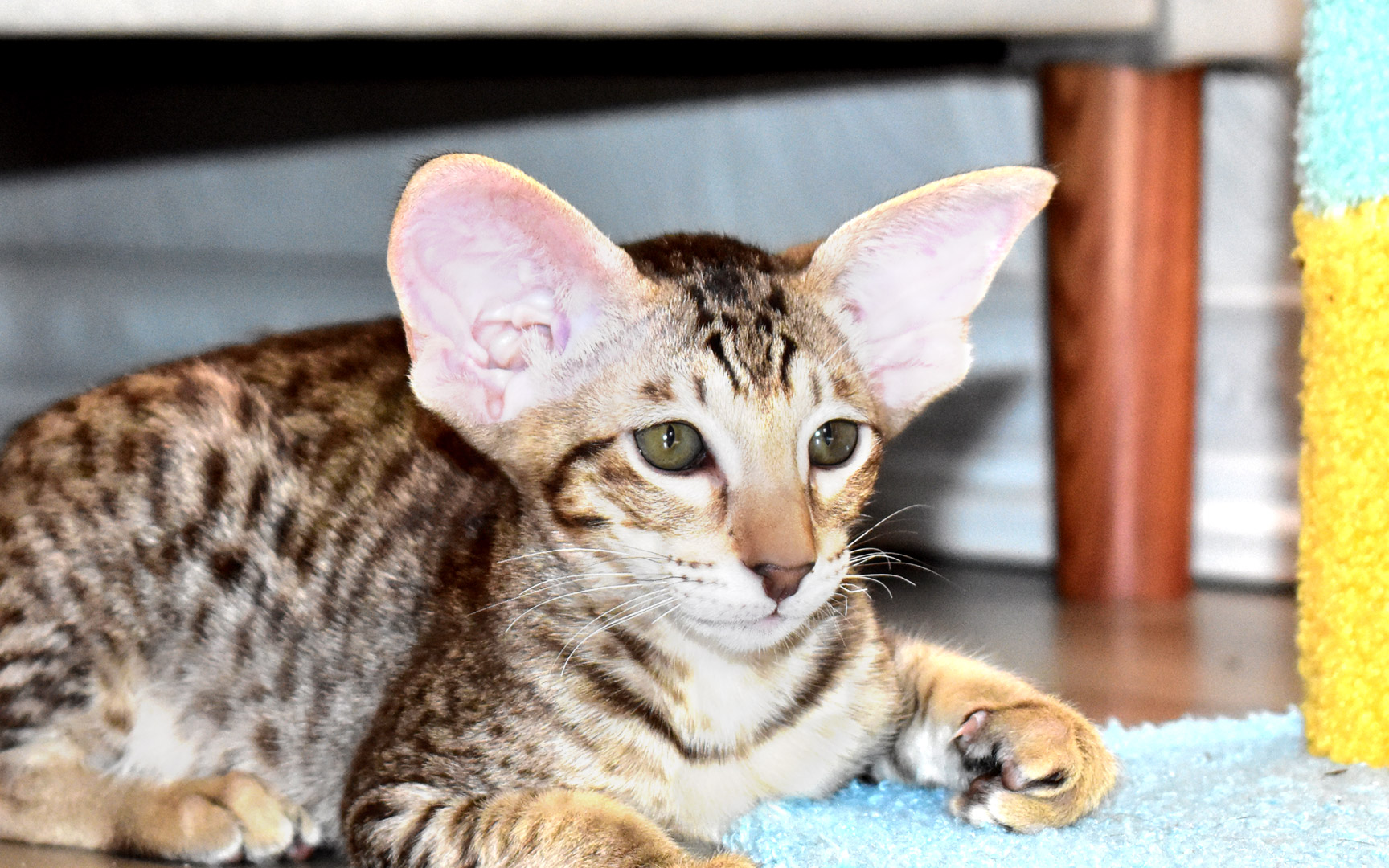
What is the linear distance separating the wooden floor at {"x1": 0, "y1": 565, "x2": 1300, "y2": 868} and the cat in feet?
1.45

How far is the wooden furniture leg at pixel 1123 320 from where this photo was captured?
2.38m

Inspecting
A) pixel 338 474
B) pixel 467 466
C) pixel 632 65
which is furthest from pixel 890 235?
pixel 632 65

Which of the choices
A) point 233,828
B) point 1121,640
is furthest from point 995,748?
point 1121,640

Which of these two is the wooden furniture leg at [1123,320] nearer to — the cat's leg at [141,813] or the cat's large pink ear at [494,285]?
the cat's large pink ear at [494,285]

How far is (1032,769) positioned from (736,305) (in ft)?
1.65

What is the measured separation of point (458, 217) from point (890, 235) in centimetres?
41

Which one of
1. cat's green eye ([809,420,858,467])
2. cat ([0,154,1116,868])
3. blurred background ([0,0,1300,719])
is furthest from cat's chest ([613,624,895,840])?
blurred background ([0,0,1300,719])

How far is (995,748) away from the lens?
149 cm

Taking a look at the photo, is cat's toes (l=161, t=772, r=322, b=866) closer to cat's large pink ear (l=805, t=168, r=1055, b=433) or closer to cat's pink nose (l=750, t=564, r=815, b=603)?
cat's pink nose (l=750, t=564, r=815, b=603)

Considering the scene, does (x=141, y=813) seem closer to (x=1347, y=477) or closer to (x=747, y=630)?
(x=747, y=630)

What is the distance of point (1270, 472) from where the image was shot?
2.72 m

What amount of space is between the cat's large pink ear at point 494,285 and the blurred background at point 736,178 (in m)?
0.34

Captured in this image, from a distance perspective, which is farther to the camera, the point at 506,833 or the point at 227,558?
the point at 227,558

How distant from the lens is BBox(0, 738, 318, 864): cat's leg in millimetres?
1572
